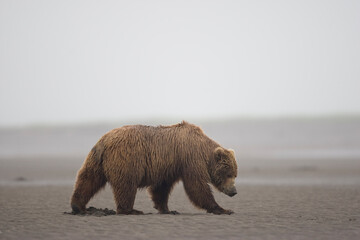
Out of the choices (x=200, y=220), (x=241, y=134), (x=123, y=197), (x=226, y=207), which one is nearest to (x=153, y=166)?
(x=123, y=197)

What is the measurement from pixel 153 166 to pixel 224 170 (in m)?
1.58

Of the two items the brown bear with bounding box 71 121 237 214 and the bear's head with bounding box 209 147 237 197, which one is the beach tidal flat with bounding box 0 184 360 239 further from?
the bear's head with bounding box 209 147 237 197

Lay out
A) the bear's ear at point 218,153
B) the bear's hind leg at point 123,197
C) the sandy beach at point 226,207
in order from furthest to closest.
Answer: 1. the bear's ear at point 218,153
2. the bear's hind leg at point 123,197
3. the sandy beach at point 226,207

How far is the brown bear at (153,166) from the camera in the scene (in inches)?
468

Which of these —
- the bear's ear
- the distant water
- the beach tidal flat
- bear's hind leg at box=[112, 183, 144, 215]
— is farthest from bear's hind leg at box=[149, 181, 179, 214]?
the distant water

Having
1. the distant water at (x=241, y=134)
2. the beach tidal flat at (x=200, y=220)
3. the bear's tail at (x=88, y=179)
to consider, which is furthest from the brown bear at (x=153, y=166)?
the distant water at (x=241, y=134)

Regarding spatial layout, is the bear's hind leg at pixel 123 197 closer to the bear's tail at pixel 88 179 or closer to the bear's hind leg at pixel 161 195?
the bear's tail at pixel 88 179

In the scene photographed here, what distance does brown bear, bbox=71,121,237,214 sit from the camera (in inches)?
468

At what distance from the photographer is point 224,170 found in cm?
1244

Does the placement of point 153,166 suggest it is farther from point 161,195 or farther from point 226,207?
point 226,207

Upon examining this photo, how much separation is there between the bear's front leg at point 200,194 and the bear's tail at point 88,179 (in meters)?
1.94

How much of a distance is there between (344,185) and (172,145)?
10157 millimetres

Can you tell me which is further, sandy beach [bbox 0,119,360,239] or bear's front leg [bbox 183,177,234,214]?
bear's front leg [bbox 183,177,234,214]

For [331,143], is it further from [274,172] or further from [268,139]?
[274,172]
